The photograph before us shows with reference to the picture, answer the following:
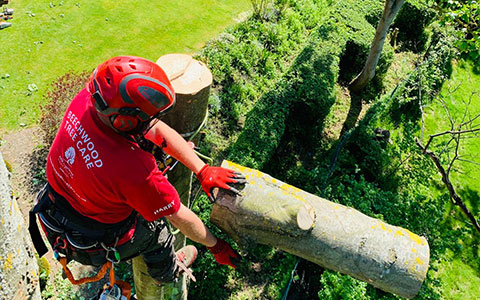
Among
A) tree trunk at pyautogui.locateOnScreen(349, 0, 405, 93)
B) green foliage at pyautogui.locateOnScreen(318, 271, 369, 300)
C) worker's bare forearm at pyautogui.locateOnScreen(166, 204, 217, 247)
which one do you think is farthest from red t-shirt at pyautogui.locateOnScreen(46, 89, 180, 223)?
tree trunk at pyautogui.locateOnScreen(349, 0, 405, 93)

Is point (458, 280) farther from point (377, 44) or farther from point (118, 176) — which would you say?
point (118, 176)

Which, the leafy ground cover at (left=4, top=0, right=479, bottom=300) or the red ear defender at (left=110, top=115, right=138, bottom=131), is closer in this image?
the red ear defender at (left=110, top=115, right=138, bottom=131)

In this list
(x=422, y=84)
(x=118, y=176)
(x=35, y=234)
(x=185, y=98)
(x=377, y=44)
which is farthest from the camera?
(x=422, y=84)

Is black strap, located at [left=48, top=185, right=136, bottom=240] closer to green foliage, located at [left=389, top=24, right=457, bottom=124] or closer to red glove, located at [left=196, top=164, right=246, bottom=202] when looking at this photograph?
red glove, located at [left=196, top=164, right=246, bottom=202]

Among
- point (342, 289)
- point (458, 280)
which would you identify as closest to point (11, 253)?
point (342, 289)

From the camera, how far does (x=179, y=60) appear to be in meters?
2.95

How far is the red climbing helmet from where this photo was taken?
7.45 feet

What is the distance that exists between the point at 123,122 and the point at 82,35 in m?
9.14

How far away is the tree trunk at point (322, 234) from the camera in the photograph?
115 inches

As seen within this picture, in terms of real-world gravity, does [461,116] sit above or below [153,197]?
below

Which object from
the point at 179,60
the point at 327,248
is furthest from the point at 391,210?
the point at 179,60

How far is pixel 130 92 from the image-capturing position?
2.27 m

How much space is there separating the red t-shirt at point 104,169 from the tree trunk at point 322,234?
63 centimetres

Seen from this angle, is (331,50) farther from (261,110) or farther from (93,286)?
(93,286)
